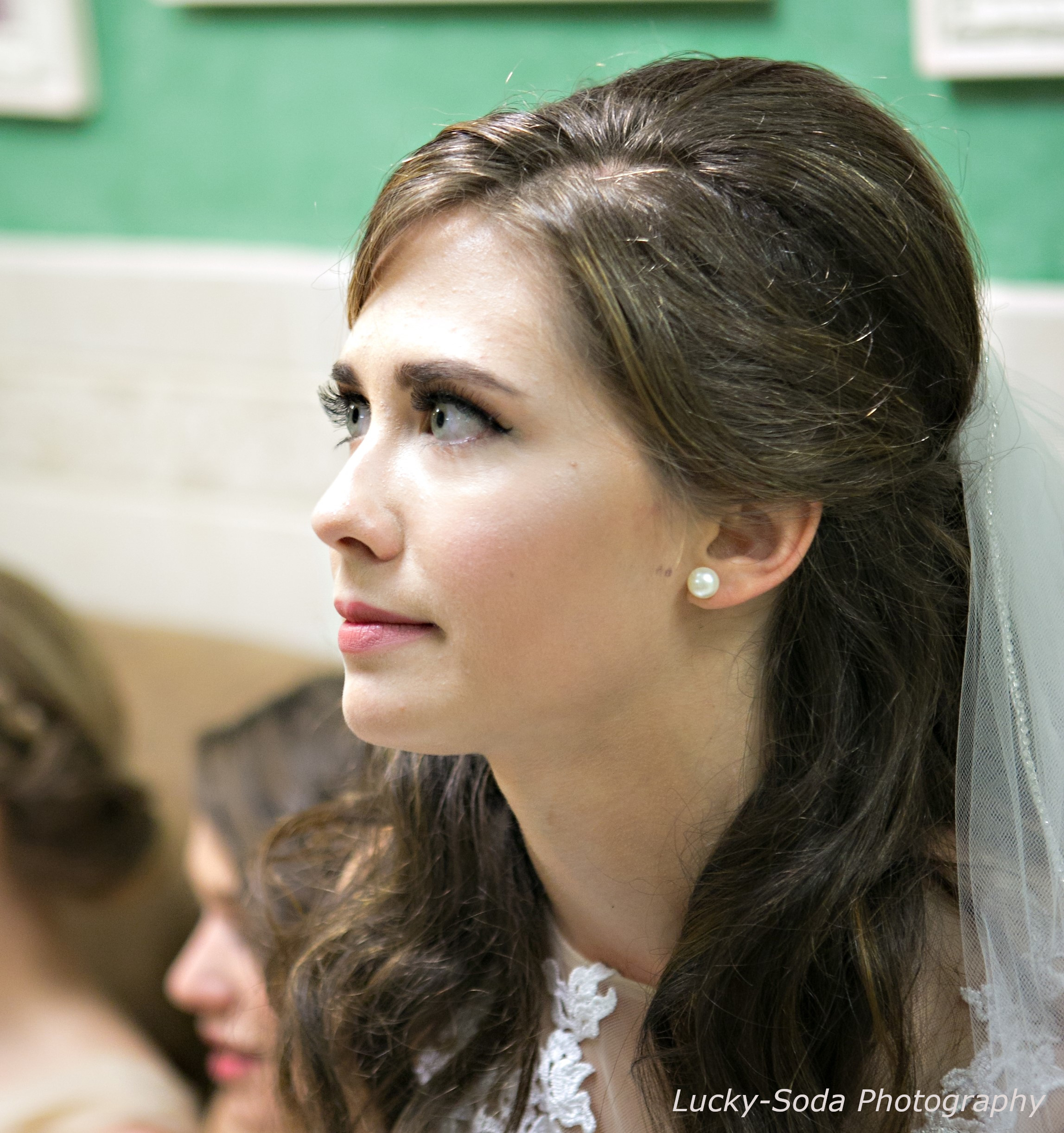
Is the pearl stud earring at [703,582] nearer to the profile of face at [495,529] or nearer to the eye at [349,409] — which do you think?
the profile of face at [495,529]

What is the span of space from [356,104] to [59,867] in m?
1.26

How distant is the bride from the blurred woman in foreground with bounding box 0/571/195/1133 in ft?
2.77

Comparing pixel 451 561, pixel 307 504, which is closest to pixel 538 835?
pixel 451 561

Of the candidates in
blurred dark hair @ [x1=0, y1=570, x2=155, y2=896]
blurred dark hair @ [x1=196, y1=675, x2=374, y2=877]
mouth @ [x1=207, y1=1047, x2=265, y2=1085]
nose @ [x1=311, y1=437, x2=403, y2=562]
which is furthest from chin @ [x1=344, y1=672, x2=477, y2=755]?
blurred dark hair @ [x1=0, y1=570, x2=155, y2=896]

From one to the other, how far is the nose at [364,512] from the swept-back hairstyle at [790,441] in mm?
182

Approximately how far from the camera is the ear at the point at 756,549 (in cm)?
105

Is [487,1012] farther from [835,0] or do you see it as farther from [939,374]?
[835,0]

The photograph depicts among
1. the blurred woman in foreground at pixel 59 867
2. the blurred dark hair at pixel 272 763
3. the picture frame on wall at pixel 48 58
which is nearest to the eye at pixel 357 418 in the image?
the blurred dark hair at pixel 272 763

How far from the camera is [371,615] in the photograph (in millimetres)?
1041

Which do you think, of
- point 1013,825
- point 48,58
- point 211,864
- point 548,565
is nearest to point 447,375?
point 548,565

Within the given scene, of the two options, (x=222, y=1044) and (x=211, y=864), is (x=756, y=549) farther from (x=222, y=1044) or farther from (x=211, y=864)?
(x=222, y=1044)

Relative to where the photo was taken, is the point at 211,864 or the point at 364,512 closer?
the point at 364,512

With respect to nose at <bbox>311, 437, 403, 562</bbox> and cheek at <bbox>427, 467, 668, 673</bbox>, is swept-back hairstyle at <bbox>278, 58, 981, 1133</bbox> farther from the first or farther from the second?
nose at <bbox>311, 437, 403, 562</bbox>

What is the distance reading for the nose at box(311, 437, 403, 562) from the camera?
1.01m
